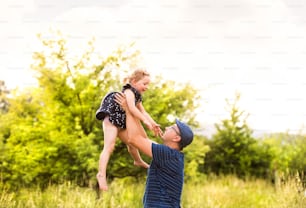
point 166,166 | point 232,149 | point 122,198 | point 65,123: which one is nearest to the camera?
point 166,166

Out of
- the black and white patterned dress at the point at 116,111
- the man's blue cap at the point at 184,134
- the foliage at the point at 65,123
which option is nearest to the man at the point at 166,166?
the man's blue cap at the point at 184,134

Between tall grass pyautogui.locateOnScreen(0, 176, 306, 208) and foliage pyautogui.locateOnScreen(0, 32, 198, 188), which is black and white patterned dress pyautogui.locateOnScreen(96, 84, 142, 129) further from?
foliage pyautogui.locateOnScreen(0, 32, 198, 188)

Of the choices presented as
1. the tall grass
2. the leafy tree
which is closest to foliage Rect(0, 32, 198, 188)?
the tall grass

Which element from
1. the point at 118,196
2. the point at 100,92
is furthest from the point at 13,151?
the point at 118,196

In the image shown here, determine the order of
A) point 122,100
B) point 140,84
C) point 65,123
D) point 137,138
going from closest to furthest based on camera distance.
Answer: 1. point 137,138
2. point 122,100
3. point 140,84
4. point 65,123

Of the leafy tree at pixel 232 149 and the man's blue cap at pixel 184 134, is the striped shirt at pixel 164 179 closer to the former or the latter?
the man's blue cap at pixel 184 134

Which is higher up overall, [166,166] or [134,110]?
[134,110]

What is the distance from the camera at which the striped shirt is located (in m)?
3.88

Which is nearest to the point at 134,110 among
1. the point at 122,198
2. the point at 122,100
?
the point at 122,100

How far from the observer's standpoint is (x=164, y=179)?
3.92 metres

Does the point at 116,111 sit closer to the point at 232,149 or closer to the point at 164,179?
the point at 164,179

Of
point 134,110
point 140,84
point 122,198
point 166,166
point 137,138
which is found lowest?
point 122,198

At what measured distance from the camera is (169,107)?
456 inches

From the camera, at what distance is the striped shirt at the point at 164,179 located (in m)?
3.88
